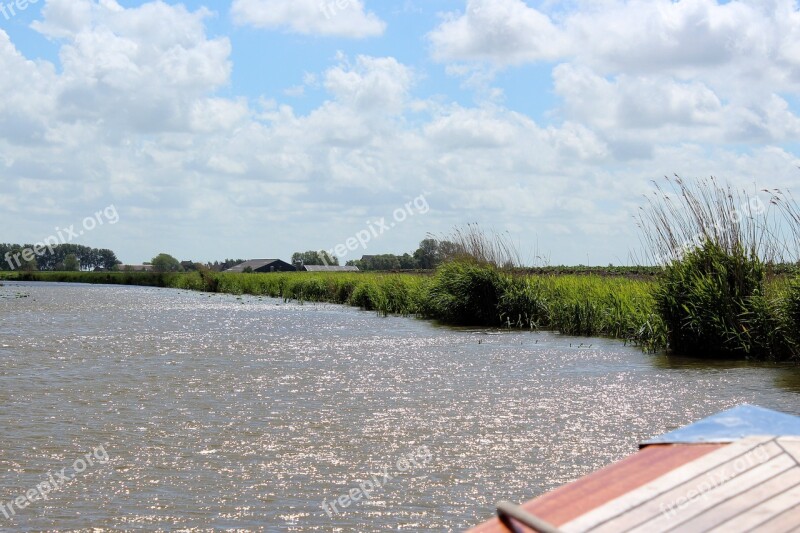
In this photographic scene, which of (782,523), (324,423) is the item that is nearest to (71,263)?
(324,423)

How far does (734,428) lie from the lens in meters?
4.07

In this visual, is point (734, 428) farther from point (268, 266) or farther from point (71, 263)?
point (71, 263)

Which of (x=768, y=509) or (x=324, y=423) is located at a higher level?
(x=768, y=509)

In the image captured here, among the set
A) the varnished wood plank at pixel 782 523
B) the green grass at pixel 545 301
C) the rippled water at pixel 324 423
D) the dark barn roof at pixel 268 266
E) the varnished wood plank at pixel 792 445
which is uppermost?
the dark barn roof at pixel 268 266

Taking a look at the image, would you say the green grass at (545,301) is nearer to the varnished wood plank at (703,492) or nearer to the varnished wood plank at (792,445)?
the varnished wood plank at (792,445)

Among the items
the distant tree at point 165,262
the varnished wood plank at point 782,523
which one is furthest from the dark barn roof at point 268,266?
the varnished wood plank at point 782,523

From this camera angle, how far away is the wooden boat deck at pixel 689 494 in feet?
10.6

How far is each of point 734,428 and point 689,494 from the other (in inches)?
30.0

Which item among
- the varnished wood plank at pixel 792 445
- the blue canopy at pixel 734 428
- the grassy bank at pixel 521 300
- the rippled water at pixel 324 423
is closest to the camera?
the varnished wood plank at pixel 792 445

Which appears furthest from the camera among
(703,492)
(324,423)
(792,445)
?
(324,423)

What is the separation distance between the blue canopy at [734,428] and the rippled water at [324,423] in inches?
84.4

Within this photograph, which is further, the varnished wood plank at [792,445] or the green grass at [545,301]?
the green grass at [545,301]

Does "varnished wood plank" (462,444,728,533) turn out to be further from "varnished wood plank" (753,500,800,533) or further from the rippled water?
the rippled water

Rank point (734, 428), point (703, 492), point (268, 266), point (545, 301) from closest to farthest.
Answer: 1. point (703, 492)
2. point (734, 428)
3. point (545, 301)
4. point (268, 266)
